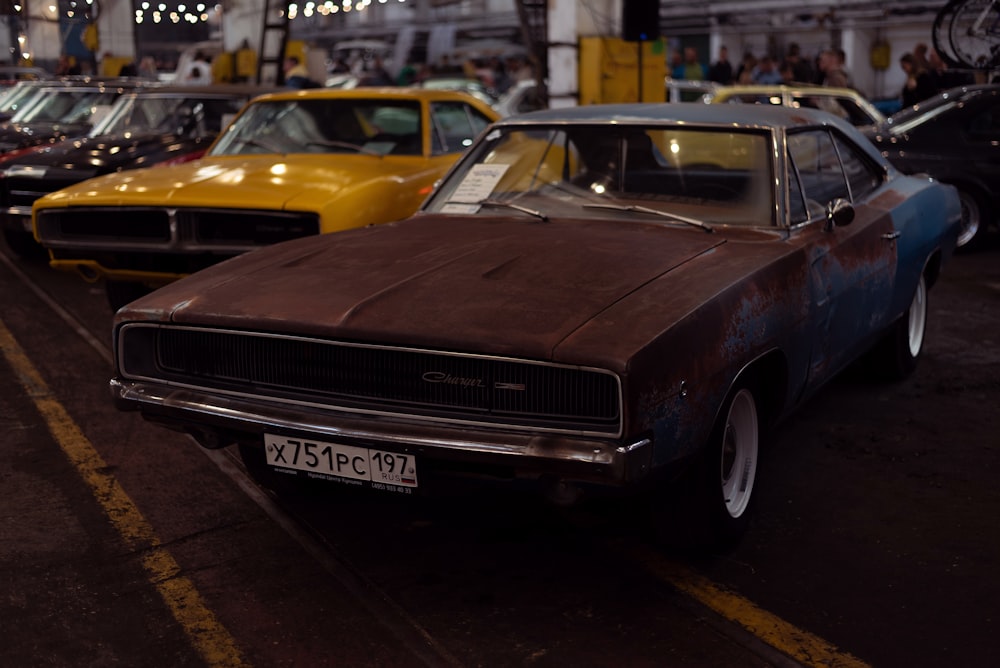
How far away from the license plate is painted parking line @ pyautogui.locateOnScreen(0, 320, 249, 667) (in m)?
0.48

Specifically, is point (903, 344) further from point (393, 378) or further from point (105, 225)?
point (105, 225)

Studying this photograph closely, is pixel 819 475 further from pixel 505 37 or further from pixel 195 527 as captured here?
pixel 505 37

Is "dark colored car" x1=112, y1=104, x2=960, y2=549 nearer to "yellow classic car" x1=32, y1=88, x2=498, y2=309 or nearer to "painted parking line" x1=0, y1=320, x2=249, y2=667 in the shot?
"painted parking line" x1=0, y1=320, x2=249, y2=667

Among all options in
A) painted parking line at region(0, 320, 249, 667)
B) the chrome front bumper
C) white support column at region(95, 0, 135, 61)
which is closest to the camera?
the chrome front bumper

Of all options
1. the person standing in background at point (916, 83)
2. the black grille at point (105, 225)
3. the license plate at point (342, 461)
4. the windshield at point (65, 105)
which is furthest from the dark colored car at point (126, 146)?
the person standing in background at point (916, 83)

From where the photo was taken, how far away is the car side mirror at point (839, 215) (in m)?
4.55

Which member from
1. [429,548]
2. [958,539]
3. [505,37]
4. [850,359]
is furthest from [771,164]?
[505,37]

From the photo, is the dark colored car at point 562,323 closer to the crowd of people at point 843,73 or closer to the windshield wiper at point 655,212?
the windshield wiper at point 655,212

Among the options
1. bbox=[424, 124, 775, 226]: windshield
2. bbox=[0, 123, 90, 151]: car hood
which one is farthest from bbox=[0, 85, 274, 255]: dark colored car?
bbox=[424, 124, 775, 226]: windshield

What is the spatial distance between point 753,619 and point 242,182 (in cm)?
434

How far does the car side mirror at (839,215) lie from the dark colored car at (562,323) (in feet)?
0.04

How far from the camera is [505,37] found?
40625mm

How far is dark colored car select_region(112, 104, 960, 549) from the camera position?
3268 mm

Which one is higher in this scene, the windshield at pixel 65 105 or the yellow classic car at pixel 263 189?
the windshield at pixel 65 105
